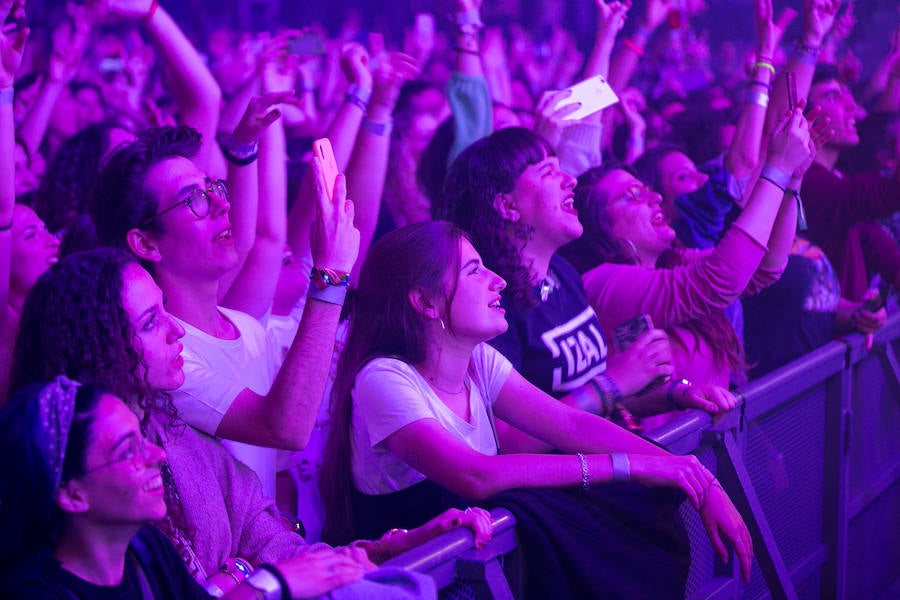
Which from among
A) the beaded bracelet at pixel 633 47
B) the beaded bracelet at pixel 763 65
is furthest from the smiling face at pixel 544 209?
the beaded bracelet at pixel 633 47

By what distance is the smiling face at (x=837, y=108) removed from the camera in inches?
156

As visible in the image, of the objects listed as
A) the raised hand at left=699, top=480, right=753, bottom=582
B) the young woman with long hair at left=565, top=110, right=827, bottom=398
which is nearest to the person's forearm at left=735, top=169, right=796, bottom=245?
the young woman with long hair at left=565, top=110, right=827, bottom=398

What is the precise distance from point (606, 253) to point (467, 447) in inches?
50.6

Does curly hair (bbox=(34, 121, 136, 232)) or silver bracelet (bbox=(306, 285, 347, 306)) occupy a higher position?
silver bracelet (bbox=(306, 285, 347, 306))

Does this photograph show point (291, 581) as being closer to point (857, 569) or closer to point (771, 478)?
point (771, 478)

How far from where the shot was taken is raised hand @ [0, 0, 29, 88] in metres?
2.04

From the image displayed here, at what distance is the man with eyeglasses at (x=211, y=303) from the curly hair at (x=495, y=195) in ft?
1.95

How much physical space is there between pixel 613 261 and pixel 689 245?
1.45 ft

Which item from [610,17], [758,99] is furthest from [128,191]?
[610,17]

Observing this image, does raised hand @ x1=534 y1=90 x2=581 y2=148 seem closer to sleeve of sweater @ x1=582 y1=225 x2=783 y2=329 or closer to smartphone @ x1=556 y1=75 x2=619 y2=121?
smartphone @ x1=556 y1=75 x2=619 y2=121

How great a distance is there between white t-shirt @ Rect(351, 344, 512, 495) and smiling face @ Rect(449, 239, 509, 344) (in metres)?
0.14

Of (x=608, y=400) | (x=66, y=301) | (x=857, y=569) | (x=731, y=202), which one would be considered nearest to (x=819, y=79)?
(x=731, y=202)

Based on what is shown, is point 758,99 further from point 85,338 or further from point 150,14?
point 85,338

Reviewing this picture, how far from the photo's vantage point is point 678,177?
344cm
